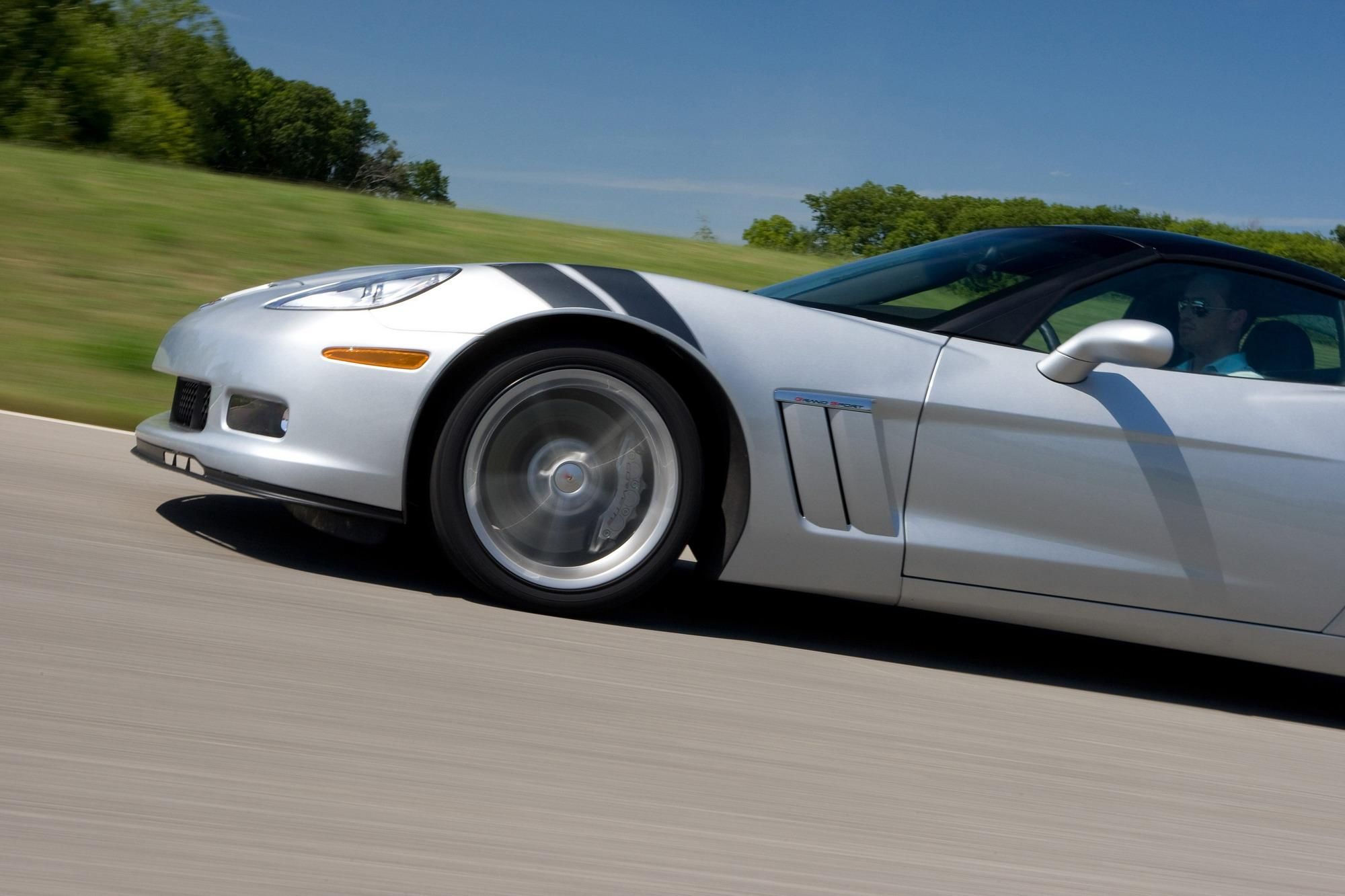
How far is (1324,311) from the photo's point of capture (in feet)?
11.6

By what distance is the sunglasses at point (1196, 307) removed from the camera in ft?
11.3

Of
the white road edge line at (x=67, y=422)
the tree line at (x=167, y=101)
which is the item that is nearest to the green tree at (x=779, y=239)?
the tree line at (x=167, y=101)

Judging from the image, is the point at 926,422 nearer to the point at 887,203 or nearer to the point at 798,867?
the point at 798,867

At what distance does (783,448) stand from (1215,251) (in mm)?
1439

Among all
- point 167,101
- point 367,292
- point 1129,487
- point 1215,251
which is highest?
point 167,101

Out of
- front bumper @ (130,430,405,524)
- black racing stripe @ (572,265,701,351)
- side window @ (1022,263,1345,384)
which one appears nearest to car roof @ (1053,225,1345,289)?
side window @ (1022,263,1345,384)

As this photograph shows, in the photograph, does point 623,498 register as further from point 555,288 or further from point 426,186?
point 426,186

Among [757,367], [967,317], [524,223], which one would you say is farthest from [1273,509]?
[524,223]

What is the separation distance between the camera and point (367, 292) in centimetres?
323

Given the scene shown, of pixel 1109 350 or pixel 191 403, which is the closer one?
pixel 1109 350

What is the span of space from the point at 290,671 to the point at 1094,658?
2.53m

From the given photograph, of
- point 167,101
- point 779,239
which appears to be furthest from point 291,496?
point 167,101

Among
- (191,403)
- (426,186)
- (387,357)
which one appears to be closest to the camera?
(387,357)

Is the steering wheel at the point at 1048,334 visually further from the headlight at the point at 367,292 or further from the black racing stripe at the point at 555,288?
the headlight at the point at 367,292
